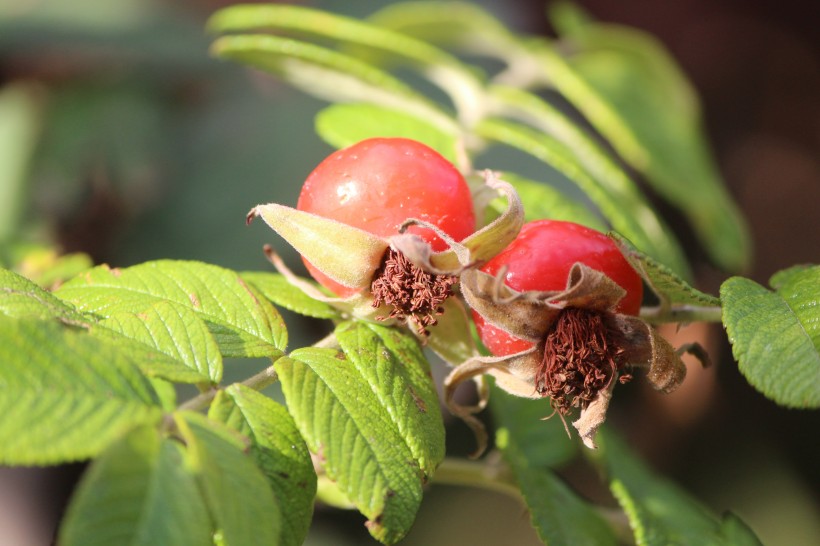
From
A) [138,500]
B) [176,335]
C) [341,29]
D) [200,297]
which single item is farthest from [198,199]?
[138,500]

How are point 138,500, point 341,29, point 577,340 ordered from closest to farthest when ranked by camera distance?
1. point 138,500
2. point 577,340
3. point 341,29

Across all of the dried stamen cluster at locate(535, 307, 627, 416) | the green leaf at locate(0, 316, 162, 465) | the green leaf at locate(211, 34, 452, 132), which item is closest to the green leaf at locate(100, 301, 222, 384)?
the green leaf at locate(0, 316, 162, 465)

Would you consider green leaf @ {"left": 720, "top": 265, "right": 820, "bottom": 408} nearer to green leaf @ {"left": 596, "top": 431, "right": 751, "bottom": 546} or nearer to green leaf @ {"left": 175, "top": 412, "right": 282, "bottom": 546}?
green leaf @ {"left": 596, "top": 431, "right": 751, "bottom": 546}

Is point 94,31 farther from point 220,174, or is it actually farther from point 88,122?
point 220,174

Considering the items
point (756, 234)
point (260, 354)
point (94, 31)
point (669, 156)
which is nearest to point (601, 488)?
point (669, 156)

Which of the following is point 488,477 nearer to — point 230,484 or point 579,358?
point 579,358

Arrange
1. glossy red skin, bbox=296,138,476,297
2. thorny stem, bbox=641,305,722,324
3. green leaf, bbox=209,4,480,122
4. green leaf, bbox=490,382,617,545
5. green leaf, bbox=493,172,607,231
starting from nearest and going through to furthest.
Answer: glossy red skin, bbox=296,138,476,297 < thorny stem, bbox=641,305,722,324 < green leaf, bbox=490,382,617,545 < green leaf, bbox=493,172,607,231 < green leaf, bbox=209,4,480,122
